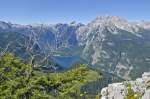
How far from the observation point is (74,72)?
2972 centimetres

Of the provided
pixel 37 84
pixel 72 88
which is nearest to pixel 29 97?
pixel 37 84

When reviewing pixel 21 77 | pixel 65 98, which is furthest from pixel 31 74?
pixel 65 98

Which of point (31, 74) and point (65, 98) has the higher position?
point (31, 74)

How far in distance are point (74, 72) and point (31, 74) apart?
11.3 ft

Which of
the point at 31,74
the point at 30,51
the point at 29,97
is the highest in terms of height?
the point at 30,51

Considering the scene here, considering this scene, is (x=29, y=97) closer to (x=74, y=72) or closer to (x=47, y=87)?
(x=47, y=87)

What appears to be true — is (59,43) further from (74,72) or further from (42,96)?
(42,96)

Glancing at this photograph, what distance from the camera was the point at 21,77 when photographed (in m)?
29.2

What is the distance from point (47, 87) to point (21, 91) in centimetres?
290

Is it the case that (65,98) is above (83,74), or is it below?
below

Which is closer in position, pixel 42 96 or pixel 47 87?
pixel 42 96

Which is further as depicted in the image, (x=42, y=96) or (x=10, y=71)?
(x=10, y=71)

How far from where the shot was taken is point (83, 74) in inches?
1170

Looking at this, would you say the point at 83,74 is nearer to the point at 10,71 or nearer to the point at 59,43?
the point at 59,43
